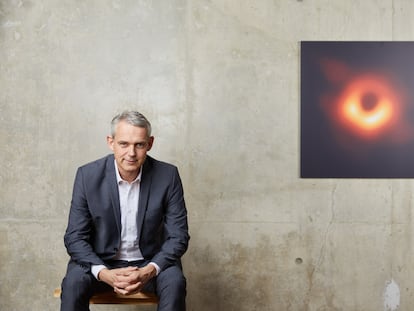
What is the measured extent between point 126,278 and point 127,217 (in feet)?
1.36

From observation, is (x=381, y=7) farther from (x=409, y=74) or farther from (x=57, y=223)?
(x=57, y=223)

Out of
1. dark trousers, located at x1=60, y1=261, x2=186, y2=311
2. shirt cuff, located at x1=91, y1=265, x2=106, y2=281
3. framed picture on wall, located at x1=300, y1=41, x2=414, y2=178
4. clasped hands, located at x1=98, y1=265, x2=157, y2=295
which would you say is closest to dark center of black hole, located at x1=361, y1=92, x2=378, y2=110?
framed picture on wall, located at x1=300, y1=41, x2=414, y2=178

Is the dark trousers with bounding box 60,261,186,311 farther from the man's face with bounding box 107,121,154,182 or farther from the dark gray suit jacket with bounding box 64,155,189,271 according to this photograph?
the man's face with bounding box 107,121,154,182

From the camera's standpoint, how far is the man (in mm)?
2939

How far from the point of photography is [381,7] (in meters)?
3.92

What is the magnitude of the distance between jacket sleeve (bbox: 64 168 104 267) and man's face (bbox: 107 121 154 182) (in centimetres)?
28

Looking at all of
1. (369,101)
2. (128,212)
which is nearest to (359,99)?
(369,101)

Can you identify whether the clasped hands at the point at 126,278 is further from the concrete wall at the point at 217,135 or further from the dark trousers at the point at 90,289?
the concrete wall at the point at 217,135

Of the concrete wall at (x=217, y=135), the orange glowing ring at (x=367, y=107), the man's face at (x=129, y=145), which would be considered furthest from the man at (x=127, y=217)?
the orange glowing ring at (x=367, y=107)

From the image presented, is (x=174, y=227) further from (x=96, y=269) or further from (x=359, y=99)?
(x=359, y=99)

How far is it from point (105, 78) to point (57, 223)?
1.17 meters

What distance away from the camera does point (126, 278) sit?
2.83 meters

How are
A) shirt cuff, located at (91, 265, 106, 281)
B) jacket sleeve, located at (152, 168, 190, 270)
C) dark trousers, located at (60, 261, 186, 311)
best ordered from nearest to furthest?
dark trousers, located at (60, 261, 186, 311), shirt cuff, located at (91, 265, 106, 281), jacket sleeve, located at (152, 168, 190, 270)

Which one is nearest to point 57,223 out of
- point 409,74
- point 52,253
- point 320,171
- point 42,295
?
point 52,253
